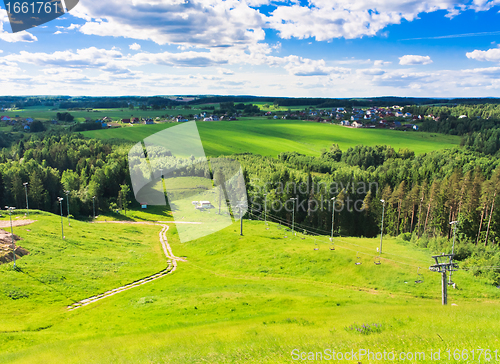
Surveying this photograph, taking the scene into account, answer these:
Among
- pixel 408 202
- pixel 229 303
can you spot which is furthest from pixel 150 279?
pixel 408 202

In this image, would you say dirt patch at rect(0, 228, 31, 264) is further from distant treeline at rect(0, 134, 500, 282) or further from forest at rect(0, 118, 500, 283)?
distant treeline at rect(0, 134, 500, 282)

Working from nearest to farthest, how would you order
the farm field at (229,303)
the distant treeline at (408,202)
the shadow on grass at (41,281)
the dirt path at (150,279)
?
1. the farm field at (229,303)
2. the dirt path at (150,279)
3. the shadow on grass at (41,281)
4. the distant treeline at (408,202)

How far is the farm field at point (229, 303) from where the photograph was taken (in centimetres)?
2575

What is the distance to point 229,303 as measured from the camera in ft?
136

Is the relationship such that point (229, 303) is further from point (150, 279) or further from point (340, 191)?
point (340, 191)

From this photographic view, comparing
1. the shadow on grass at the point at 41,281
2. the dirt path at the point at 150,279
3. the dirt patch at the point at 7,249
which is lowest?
the dirt path at the point at 150,279

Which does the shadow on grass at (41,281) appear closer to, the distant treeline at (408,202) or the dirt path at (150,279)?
the dirt path at (150,279)

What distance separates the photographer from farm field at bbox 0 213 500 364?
25.8 meters

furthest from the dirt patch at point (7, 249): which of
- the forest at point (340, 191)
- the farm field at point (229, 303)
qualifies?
the forest at point (340, 191)

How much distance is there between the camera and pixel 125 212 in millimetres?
108875

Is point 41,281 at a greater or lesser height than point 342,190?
lesser

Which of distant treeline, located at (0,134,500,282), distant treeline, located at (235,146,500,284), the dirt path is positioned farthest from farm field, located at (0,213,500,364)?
distant treeline, located at (0,134,500,282)

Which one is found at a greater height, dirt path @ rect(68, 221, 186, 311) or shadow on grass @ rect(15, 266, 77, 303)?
shadow on grass @ rect(15, 266, 77, 303)

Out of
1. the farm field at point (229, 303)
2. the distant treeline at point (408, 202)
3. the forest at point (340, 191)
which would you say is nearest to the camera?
the farm field at point (229, 303)
